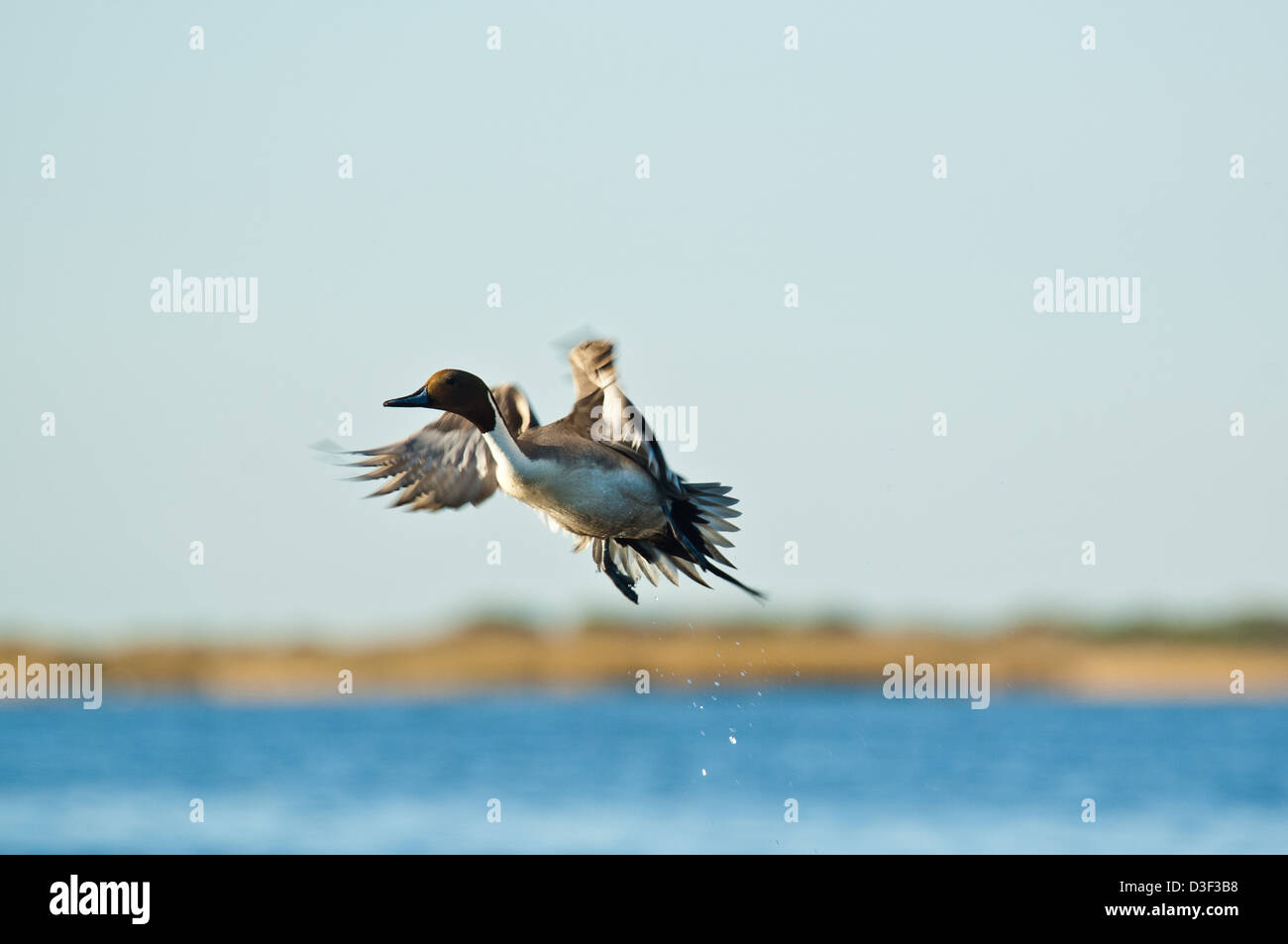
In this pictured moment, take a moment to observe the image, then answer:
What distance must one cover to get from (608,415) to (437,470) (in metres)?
0.92

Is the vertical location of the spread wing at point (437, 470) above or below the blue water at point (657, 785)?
above

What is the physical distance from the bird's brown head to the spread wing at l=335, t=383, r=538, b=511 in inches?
27.6

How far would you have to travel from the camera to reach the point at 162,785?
26375 millimetres

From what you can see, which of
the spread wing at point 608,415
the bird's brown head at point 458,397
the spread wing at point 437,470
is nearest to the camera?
the bird's brown head at point 458,397

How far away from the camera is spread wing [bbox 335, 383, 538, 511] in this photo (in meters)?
7.71

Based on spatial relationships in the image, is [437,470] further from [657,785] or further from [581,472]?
[657,785]

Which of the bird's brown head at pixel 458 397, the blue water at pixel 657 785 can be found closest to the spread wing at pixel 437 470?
the bird's brown head at pixel 458 397

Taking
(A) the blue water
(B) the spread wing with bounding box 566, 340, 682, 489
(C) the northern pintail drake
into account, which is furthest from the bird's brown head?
(A) the blue water

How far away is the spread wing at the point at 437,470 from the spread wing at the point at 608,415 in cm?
35

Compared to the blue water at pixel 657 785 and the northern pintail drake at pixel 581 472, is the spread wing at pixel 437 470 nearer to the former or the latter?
the northern pintail drake at pixel 581 472

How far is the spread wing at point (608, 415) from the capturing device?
283 inches
